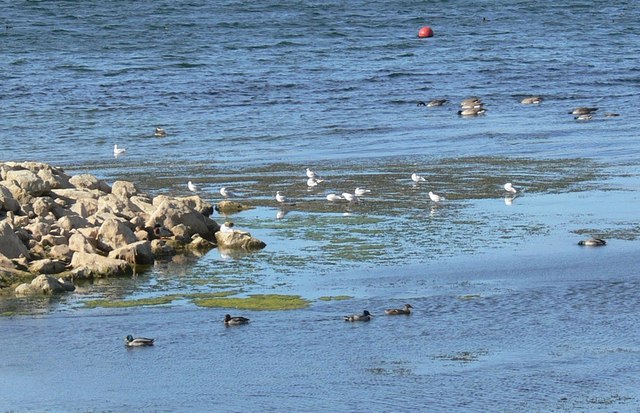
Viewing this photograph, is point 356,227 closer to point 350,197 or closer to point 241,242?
point 350,197

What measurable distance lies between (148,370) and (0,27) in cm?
4744

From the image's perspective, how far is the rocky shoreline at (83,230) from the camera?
1756 centimetres

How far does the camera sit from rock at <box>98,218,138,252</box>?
18.4 m

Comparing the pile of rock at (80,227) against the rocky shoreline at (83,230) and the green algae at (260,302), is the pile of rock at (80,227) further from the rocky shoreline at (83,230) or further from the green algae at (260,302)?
the green algae at (260,302)

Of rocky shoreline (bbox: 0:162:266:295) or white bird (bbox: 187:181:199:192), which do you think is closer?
rocky shoreline (bbox: 0:162:266:295)

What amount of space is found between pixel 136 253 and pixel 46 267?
1.27m

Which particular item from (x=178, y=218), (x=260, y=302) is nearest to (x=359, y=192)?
(x=178, y=218)

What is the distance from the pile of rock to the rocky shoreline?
12mm

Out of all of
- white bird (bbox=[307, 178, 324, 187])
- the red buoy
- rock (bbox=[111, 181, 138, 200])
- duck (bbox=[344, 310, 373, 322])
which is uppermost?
the red buoy

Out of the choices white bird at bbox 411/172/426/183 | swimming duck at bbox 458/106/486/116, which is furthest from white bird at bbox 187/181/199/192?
swimming duck at bbox 458/106/486/116

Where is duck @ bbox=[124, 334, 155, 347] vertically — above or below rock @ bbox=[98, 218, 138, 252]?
below

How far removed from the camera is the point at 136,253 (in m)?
18.2

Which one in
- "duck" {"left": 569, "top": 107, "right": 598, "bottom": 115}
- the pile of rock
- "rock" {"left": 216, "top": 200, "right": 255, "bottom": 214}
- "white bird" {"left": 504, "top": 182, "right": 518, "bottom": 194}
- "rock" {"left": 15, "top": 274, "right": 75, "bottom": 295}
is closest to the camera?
"rock" {"left": 15, "top": 274, "right": 75, "bottom": 295}

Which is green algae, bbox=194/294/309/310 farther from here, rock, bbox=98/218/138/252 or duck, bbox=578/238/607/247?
duck, bbox=578/238/607/247
